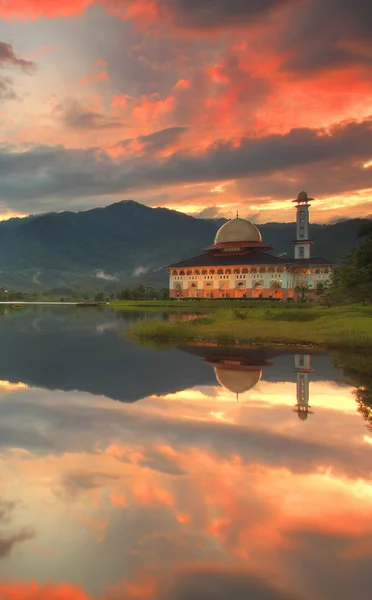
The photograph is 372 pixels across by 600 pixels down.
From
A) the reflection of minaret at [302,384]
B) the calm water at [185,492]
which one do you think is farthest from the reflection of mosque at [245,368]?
the calm water at [185,492]

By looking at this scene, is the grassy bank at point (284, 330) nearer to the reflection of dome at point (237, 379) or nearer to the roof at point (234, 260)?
the reflection of dome at point (237, 379)

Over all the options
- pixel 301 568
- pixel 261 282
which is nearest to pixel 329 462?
pixel 301 568

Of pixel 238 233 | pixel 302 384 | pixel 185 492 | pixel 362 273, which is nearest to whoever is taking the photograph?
pixel 185 492

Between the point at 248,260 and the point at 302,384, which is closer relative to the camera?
the point at 302,384

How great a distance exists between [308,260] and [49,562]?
A: 4035 inches

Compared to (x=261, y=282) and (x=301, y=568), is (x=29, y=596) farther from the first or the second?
(x=261, y=282)

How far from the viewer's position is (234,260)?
10656cm

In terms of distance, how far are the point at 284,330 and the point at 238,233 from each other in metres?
81.7

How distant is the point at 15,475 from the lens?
29.6 ft

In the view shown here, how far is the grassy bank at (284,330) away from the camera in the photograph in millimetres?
28516

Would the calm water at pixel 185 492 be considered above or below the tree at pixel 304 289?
below

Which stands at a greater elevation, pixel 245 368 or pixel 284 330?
pixel 284 330

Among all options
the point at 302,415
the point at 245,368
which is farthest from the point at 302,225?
the point at 302,415

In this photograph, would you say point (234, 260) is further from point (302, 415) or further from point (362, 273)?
point (302, 415)
